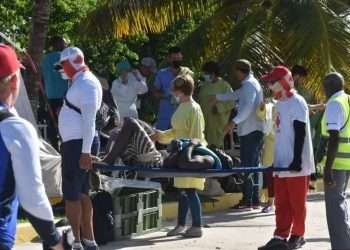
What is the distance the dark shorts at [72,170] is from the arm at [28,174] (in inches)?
141

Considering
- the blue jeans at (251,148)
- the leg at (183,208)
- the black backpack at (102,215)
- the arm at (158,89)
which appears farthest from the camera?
the arm at (158,89)

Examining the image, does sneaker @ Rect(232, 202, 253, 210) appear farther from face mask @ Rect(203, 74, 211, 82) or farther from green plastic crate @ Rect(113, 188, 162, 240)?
green plastic crate @ Rect(113, 188, 162, 240)

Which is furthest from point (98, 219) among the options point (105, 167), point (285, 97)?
point (285, 97)

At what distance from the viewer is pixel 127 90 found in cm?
1291

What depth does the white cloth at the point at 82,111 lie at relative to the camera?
7.56 meters

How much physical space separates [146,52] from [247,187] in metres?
14.9

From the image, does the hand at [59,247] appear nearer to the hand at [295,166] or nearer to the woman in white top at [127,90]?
the hand at [295,166]

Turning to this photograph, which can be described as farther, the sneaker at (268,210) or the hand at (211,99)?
the hand at (211,99)

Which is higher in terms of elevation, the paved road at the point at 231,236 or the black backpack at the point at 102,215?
the black backpack at the point at 102,215

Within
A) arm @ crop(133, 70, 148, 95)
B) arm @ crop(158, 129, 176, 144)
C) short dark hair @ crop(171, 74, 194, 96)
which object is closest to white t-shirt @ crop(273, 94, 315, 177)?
short dark hair @ crop(171, 74, 194, 96)

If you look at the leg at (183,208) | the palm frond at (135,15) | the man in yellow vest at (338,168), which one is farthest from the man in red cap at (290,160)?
the palm frond at (135,15)

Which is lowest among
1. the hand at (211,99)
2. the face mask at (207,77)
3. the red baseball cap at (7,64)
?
the red baseball cap at (7,64)

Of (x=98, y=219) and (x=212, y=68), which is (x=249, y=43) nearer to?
(x=212, y=68)

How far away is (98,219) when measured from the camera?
8867mm
